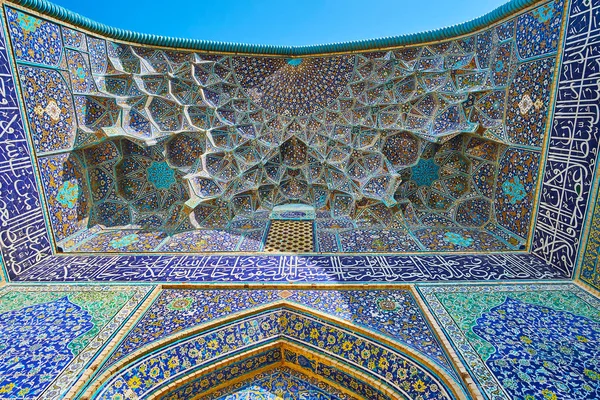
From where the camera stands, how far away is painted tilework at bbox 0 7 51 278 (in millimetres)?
3344

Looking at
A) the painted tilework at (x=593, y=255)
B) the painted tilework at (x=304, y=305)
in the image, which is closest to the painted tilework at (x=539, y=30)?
the painted tilework at (x=593, y=255)

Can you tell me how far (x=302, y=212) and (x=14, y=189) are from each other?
12.1 feet

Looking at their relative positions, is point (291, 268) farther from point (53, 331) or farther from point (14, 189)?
point (14, 189)

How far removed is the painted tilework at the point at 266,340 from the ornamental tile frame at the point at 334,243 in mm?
590

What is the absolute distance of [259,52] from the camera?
4863 mm

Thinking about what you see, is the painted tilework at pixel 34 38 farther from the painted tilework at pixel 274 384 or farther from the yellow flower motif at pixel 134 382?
the painted tilework at pixel 274 384

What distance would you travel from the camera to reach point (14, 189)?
3467 millimetres

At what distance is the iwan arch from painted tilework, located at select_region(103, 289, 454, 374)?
0.03m

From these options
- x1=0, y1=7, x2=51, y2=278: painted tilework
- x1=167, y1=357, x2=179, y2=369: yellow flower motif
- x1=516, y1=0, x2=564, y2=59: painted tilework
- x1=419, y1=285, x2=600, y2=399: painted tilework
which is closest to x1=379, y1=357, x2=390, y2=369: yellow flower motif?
x1=419, y1=285, x2=600, y2=399: painted tilework

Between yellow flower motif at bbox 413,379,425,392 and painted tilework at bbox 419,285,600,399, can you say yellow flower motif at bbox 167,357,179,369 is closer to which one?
yellow flower motif at bbox 413,379,425,392

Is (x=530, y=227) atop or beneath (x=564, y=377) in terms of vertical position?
atop

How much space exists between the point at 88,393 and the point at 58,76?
3684 mm

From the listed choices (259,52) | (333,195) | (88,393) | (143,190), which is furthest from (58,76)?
(333,195)

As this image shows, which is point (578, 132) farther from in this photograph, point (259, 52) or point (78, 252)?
point (78, 252)
